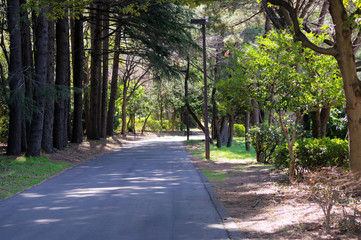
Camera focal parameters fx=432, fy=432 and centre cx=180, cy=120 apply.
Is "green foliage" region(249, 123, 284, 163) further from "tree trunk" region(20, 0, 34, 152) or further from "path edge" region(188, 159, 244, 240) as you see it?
"tree trunk" region(20, 0, 34, 152)

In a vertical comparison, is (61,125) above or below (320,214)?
above

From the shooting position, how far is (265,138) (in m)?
17.6

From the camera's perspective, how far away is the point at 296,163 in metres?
11.2

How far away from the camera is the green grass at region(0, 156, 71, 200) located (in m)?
11.6

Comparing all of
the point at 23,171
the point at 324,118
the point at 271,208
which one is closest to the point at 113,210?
the point at 271,208

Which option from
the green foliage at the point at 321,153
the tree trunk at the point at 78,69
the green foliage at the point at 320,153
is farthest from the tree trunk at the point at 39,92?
the green foliage at the point at 321,153

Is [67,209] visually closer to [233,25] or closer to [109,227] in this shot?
[109,227]

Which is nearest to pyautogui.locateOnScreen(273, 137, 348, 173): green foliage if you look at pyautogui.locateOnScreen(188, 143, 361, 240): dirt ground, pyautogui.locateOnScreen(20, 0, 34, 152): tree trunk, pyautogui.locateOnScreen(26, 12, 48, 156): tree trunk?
pyautogui.locateOnScreen(188, 143, 361, 240): dirt ground

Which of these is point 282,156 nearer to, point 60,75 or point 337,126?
point 337,126

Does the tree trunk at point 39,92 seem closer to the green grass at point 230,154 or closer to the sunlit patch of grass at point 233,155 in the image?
the green grass at point 230,154

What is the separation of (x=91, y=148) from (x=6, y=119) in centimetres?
527

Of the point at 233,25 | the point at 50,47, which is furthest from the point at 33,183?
the point at 233,25

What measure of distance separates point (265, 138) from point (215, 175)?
3823 mm

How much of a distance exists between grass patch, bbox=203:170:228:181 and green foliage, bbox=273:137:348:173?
3.10 metres
